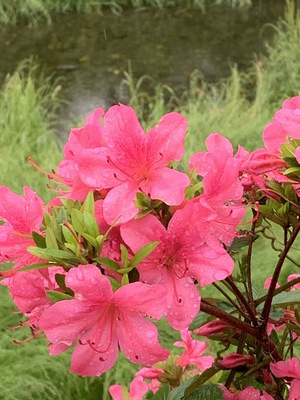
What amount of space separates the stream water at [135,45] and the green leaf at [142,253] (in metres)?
3.60

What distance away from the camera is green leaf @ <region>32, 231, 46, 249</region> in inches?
20.9

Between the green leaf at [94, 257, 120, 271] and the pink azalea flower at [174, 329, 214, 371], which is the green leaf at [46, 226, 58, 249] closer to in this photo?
the green leaf at [94, 257, 120, 271]

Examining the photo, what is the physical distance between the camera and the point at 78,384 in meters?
1.55

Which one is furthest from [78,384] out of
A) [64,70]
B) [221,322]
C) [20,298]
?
[64,70]

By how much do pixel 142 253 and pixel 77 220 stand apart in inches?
2.3

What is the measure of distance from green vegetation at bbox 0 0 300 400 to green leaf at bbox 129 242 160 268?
3.32ft

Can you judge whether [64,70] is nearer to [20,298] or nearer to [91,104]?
[91,104]

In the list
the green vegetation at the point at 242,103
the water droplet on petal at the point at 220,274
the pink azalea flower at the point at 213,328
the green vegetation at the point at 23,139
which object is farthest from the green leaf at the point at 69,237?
the green vegetation at the point at 242,103

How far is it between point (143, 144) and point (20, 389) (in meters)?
1.05

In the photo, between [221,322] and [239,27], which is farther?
[239,27]

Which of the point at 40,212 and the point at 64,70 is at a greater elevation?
the point at 40,212

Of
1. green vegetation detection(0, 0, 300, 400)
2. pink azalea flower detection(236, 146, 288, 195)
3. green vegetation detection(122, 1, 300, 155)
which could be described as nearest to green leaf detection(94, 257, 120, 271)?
pink azalea flower detection(236, 146, 288, 195)

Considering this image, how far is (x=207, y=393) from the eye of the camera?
0.69m

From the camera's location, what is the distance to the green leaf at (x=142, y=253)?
51 cm
